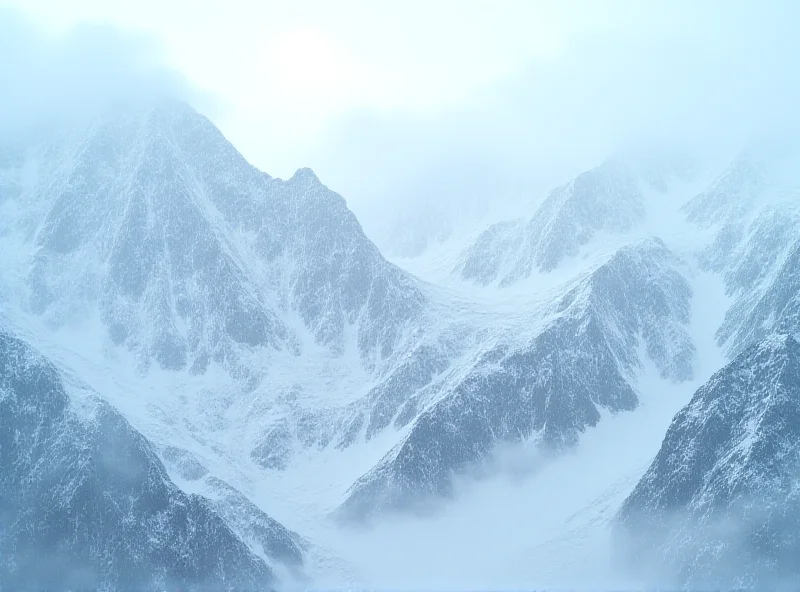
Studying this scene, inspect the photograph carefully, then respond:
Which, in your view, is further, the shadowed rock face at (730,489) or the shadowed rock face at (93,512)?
the shadowed rock face at (93,512)

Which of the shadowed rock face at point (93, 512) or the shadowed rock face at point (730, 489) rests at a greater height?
the shadowed rock face at point (93, 512)

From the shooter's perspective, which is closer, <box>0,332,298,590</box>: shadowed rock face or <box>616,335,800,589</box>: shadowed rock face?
<box>616,335,800,589</box>: shadowed rock face

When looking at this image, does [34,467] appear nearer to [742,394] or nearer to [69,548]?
[69,548]

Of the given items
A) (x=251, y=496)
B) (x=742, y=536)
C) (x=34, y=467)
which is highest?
(x=34, y=467)

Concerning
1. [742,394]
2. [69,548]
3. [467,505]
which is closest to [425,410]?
[467,505]

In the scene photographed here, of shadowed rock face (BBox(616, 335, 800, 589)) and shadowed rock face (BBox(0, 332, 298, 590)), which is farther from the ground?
shadowed rock face (BBox(0, 332, 298, 590))
